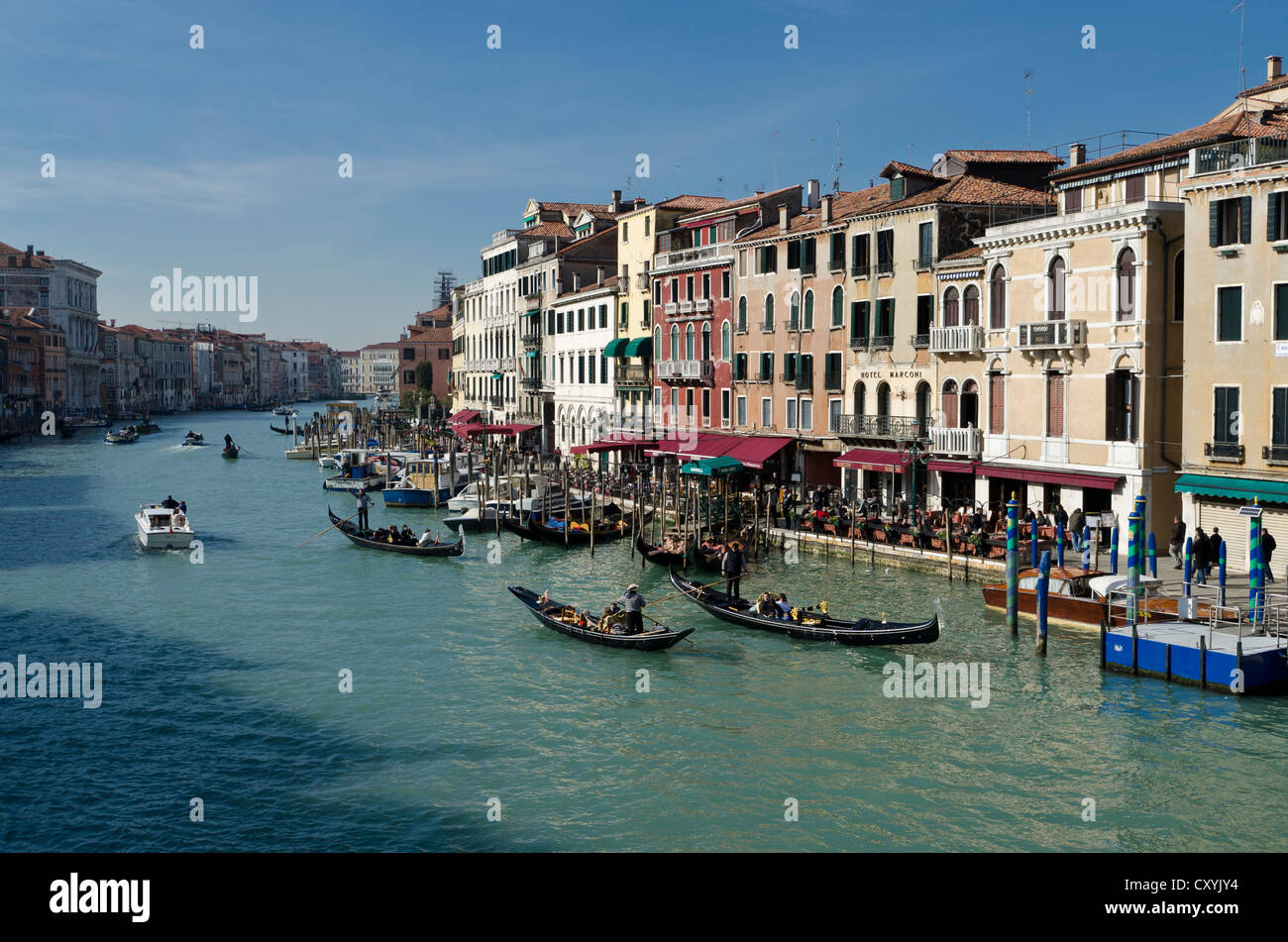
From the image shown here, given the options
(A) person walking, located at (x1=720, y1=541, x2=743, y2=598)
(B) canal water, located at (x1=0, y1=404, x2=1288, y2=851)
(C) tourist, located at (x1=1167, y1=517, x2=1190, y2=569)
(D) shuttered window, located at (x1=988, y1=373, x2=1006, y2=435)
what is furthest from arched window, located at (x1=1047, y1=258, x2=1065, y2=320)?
(A) person walking, located at (x1=720, y1=541, x2=743, y2=598)

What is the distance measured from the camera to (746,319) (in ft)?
119

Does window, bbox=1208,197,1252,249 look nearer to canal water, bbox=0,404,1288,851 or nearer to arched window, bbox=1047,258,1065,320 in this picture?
arched window, bbox=1047,258,1065,320

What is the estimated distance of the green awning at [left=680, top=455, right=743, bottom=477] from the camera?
33.3 meters

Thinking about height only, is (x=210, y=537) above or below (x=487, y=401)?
below

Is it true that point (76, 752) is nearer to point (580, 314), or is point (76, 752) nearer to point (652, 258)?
point (652, 258)

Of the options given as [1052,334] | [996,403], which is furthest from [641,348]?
[1052,334]

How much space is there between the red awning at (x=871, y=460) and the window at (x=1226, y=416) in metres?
8.90

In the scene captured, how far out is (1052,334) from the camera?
24.9 m

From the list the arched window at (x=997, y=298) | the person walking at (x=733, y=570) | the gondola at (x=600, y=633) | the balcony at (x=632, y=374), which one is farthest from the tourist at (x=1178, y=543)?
the balcony at (x=632, y=374)

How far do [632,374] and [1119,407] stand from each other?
21994 mm

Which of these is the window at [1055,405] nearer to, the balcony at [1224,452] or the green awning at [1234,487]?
the green awning at [1234,487]
